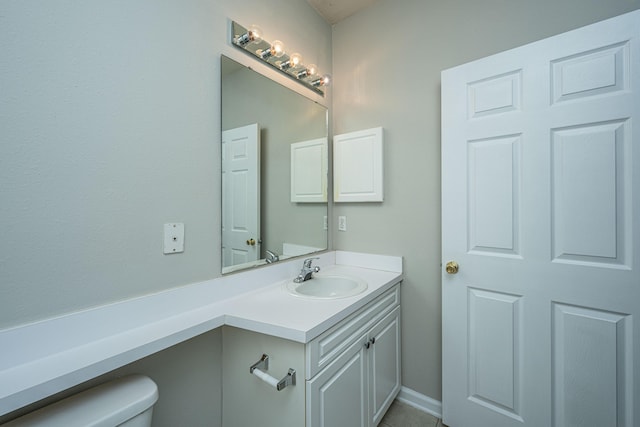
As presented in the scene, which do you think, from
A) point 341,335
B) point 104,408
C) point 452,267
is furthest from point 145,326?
point 452,267

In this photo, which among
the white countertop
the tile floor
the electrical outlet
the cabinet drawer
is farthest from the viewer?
the electrical outlet

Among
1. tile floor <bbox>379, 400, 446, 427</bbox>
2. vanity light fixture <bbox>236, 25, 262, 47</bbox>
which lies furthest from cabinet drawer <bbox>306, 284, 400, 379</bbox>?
vanity light fixture <bbox>236, 25, 262, 47</bbox>

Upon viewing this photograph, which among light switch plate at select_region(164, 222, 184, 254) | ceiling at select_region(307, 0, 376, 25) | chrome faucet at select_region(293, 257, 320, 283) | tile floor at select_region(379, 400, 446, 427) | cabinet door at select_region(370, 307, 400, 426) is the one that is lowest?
tile floor at select_region(379, 400, 446, 427)

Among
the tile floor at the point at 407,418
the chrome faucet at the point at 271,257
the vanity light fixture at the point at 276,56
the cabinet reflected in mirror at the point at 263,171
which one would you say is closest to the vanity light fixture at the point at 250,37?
the vanity light fixture at the point at 276,56

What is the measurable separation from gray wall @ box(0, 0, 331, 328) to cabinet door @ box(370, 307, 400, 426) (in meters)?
0.92

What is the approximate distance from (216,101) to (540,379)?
6.42 feet

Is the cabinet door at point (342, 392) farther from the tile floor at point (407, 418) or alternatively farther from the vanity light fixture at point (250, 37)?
the vanity light fixture at point (250, 37)

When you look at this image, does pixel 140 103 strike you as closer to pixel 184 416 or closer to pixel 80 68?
pixel 80 68

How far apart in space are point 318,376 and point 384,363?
0.67 meters

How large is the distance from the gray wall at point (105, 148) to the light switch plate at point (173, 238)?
2 centimetres

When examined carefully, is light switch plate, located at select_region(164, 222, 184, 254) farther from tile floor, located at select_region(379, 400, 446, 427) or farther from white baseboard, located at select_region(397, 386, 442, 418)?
white baseboard, located at select_region(397, 386, 442, 418)

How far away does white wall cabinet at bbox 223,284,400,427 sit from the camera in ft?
3.13

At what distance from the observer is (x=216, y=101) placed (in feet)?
4.00

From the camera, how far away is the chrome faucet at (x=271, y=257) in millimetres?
1477
